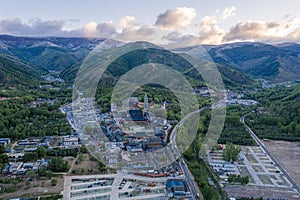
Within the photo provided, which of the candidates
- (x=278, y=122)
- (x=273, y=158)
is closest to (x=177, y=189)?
(x=273, y=158)

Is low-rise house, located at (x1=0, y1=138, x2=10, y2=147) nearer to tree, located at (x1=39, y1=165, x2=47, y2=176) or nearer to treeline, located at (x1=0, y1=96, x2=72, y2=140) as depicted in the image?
treeline, located at (x1=0, y1=96, x2=72, y2=140)

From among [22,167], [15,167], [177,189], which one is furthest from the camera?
[22,167]

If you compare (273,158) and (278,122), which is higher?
(278,122)

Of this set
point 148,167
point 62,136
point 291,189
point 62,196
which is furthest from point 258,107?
point 62,196

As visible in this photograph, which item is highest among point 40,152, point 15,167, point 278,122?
point 278,122

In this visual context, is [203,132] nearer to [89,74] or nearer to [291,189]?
[291,189]

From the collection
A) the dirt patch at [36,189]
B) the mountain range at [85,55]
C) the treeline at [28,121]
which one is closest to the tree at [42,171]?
the dirt patch at [36,189]

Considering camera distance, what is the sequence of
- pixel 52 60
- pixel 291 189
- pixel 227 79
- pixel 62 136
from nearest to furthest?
pixel 291 189 < pixel 62 136 < pixel 227 79 < pixel 52 60

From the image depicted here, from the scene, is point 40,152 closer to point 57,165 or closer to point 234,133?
point 57,165
